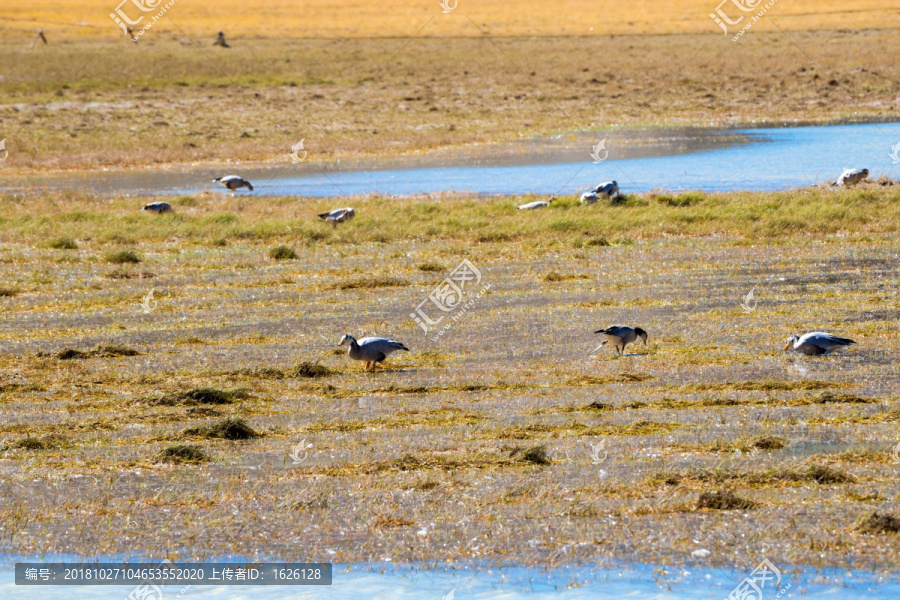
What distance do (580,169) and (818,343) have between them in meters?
20.2

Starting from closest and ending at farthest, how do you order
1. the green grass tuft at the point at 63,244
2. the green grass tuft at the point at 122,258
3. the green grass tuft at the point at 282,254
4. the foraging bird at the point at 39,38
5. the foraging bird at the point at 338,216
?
the green grass tuft at the point at 122,258
the green grass tuft at the point at 282,254
the green grass tuft at the point at 63,244
the foraging bird at the point at 338,216
the foraging bird at the point at 39,38

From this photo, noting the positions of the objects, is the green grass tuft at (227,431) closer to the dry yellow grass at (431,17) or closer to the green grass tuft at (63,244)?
the green grass tuft at (63,244)

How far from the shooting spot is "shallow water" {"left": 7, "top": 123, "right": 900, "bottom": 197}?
29609 millimetres

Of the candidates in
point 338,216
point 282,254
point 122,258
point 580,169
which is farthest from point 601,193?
point 122,258

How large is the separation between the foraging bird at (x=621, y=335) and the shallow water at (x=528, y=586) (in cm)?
533

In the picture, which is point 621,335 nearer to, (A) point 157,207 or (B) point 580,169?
(A) point 157,207

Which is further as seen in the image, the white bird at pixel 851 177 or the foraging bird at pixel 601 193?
the white bird at pixel 851 177

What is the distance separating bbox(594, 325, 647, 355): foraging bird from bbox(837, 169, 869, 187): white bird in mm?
14117

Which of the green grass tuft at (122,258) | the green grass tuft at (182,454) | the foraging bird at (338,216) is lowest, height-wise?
the green grass tuft at (182,454)

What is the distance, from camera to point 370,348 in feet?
43.5

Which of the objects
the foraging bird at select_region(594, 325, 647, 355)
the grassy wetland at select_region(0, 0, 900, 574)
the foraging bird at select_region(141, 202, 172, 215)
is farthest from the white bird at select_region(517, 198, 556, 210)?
the foraging bird at select_region(594, 325, 647, 355)

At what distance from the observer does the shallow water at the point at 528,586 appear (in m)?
7.77

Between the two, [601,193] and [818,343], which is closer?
[818,343]

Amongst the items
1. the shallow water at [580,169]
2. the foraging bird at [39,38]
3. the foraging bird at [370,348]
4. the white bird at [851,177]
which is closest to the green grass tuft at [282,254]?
the shallow water at [580,169]
